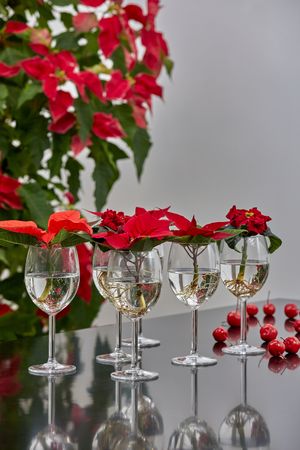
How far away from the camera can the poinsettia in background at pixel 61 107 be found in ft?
6.70

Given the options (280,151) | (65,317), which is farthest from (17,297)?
(280,151)

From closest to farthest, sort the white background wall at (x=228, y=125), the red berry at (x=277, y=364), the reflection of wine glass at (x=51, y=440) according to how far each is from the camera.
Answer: the reflection of wine glass at (x=51, y=440) < the red berry at (x=277, y=364) < the white background wall at (x=228, y=125)

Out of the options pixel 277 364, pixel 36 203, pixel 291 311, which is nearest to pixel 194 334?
pixel 277 364

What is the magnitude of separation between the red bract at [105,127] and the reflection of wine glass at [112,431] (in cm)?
111

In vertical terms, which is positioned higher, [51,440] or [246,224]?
[246,224]

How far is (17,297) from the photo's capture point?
217cm

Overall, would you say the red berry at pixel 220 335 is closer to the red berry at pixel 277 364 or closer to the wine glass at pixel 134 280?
the red berry at pixel 277 364

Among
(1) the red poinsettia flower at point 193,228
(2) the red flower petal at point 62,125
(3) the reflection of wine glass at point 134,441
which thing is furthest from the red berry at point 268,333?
(2) the red flower petal at point 62,125

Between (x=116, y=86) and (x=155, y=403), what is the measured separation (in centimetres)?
117

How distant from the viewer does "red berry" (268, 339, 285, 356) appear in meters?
1.46

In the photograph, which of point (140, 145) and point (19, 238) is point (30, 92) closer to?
point (140, 145)

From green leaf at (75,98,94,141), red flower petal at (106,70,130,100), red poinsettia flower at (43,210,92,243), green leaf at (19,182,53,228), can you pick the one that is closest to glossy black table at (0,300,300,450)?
red poinsettia flower at (43,210,92,243)

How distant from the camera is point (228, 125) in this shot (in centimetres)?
357

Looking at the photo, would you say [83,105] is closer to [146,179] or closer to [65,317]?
[65,317]
